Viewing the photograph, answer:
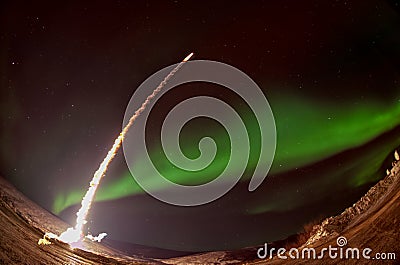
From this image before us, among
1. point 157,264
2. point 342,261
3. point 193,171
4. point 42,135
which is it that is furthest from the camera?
point 193,171

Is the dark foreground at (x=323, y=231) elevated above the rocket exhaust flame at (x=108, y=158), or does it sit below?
below

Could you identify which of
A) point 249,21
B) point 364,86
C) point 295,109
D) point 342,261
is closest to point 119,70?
point 249,21

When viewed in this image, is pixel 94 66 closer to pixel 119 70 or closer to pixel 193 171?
pixel 119 70

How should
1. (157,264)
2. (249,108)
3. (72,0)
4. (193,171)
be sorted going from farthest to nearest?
(193,171) < (249,108) < (72,0) < (157,264)

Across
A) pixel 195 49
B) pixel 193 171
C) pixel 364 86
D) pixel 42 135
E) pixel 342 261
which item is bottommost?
pixel 342 261

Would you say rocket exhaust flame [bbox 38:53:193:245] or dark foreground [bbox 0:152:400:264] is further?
rocket exhaust flame [bbox 38:53:193:245]

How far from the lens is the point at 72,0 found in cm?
897

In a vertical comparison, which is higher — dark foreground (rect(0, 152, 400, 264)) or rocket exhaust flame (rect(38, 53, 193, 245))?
rocket exhaust flame (rect(38, 53, 193, 245))

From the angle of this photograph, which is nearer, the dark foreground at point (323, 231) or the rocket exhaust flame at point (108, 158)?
the dark foreground at point (323, 231)

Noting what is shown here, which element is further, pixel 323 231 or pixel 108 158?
pixel 108 158

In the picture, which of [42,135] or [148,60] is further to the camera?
[148,60]

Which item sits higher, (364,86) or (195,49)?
(195,49)

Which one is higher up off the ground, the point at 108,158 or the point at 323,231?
the point at 108,158

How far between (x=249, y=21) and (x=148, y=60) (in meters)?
→ 3.14
